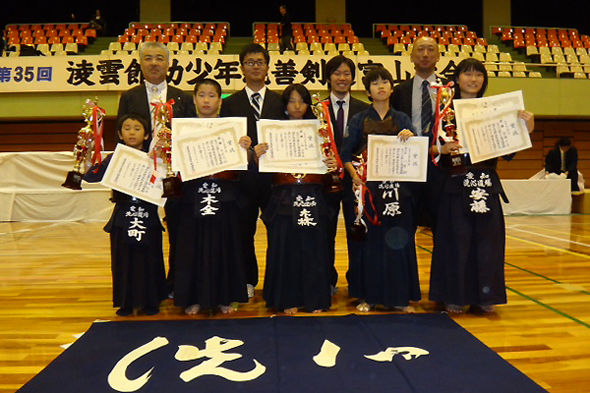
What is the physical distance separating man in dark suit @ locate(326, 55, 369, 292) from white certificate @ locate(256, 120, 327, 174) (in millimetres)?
282

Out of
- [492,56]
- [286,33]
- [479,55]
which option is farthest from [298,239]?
[492,56]

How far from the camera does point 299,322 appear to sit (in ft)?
8.65

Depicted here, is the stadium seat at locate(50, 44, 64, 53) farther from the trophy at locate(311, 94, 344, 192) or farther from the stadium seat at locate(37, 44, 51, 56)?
the trophy at locate(311, 94, 344, 192)

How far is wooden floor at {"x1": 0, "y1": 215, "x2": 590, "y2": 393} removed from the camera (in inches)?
85.4

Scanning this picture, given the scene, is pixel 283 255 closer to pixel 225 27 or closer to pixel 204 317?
pixel 204 317

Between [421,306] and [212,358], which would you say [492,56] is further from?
[212,358]

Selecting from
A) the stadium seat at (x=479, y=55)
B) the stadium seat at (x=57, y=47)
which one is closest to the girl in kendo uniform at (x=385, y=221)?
the stadium seat at (x=479, y=55)

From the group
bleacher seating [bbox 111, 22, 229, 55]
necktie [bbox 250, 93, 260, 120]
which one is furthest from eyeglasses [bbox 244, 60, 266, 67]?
bleacher seating [bbox 111, 22, 229, 55]

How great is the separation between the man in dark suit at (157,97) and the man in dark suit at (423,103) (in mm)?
1387

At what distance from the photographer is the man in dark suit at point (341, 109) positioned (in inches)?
115

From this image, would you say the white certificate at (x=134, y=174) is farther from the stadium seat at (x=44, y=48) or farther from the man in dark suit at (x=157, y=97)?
the stadium seat at (x=44, y=48)

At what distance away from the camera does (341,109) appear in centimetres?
312

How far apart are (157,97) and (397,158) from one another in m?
1.55

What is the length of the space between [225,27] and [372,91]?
40.1 feet
